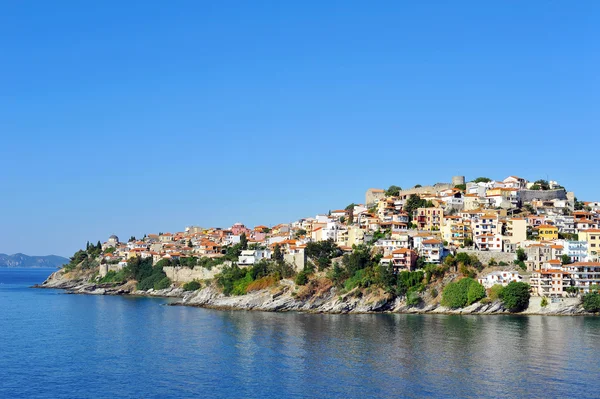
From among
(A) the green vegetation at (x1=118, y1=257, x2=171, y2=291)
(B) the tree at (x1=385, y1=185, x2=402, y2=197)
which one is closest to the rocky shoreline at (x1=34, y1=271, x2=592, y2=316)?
(A) the green vegetation at (x1=118, y1=257, x2=171, y2=291)

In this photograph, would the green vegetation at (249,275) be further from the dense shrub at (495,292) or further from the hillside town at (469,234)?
the dense shrub at (495,292)

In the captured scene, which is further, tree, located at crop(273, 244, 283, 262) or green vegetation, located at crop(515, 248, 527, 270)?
tree, located at crop(273, 244, 283, 262)

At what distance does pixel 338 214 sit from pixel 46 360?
133ft

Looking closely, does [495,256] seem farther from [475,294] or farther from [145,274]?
[145,274]

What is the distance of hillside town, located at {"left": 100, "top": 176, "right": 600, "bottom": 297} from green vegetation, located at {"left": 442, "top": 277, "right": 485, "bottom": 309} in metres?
1.13

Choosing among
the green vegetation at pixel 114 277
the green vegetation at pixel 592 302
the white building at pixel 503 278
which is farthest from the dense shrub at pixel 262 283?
the green vegetation at pixel 114 277

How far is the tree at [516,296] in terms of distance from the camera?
38156 millimetres

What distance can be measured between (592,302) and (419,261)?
1035 centimetres

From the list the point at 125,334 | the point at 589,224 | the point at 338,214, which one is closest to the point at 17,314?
the point at 125,334

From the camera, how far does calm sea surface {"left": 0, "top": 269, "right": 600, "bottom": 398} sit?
815 inches

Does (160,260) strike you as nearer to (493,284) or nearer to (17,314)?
(17,314)

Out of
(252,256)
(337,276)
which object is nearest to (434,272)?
(337,276)

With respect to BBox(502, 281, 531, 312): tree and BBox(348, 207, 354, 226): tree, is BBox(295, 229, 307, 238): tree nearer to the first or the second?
BBox(348, 207, 354, 226): tree

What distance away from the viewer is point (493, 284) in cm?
3994
